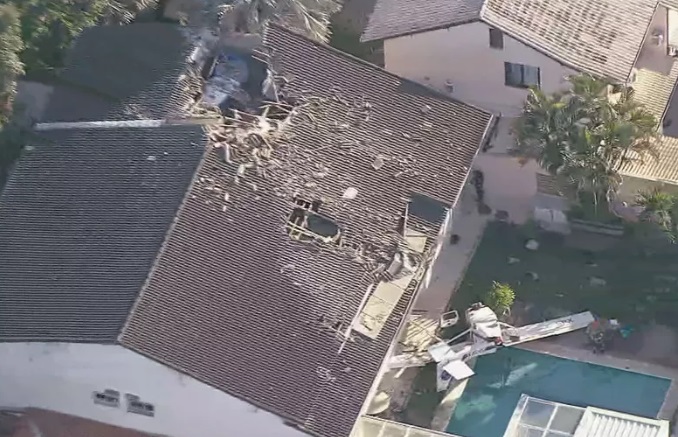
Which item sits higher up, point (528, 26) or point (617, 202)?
point (528, 26)

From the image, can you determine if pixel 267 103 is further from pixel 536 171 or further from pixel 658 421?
pixel 658 421

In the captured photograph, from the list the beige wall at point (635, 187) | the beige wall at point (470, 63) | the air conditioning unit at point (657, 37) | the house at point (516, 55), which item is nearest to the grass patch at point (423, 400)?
the house at point (516, 55)

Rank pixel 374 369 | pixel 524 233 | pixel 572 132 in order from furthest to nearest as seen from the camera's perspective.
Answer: pixel 524 233, pixel 572 132, pixel 374 369

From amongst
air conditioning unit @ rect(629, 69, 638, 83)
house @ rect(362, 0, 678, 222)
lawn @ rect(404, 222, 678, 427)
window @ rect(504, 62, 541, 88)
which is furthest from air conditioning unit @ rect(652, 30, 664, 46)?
lawn @ rect(404, 222, 678, 427)

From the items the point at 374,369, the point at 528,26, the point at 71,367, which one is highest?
the point at 528,26

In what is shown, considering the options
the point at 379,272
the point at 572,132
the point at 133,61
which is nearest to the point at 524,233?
the point at 572,132

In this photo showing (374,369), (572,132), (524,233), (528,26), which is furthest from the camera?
(524,233)

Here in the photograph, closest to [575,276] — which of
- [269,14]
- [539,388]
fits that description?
[539,388]
